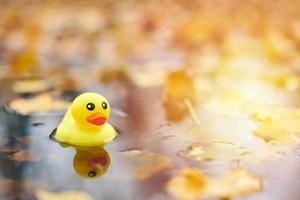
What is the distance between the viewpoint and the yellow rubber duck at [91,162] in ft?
2.94

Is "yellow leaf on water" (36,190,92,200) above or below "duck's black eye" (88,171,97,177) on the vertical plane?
below

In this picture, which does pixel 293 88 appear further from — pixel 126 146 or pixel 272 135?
pixel 126 146

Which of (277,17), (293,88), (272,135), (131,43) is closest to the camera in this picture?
(272,135)

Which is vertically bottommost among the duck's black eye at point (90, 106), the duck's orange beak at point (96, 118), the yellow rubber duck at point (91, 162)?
the yellow rubber duck at point (91, 162)

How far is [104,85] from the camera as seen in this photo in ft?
4.39

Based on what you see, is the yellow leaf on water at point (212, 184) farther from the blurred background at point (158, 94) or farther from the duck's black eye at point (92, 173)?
the duck's black eye at point (92, 173)

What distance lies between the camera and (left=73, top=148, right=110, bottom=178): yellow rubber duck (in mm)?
896

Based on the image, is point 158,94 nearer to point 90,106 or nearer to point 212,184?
point 90,106

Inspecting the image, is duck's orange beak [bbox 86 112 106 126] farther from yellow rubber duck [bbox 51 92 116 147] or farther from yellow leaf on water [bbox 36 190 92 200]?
yellow leaf on water [bbox 36 190 92 200]

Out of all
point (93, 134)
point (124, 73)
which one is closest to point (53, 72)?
point (124, 73)

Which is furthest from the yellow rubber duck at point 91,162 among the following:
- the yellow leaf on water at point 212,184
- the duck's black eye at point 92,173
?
the yellow leaf on water at point 212,184

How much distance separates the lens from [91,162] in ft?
3.05

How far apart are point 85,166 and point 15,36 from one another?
962 millimetres

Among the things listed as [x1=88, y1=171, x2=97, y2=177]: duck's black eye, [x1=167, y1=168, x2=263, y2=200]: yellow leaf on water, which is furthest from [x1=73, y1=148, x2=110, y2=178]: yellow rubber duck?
[x1=167, y1=168, x2=263, y2=200]: yellow leaf on water
